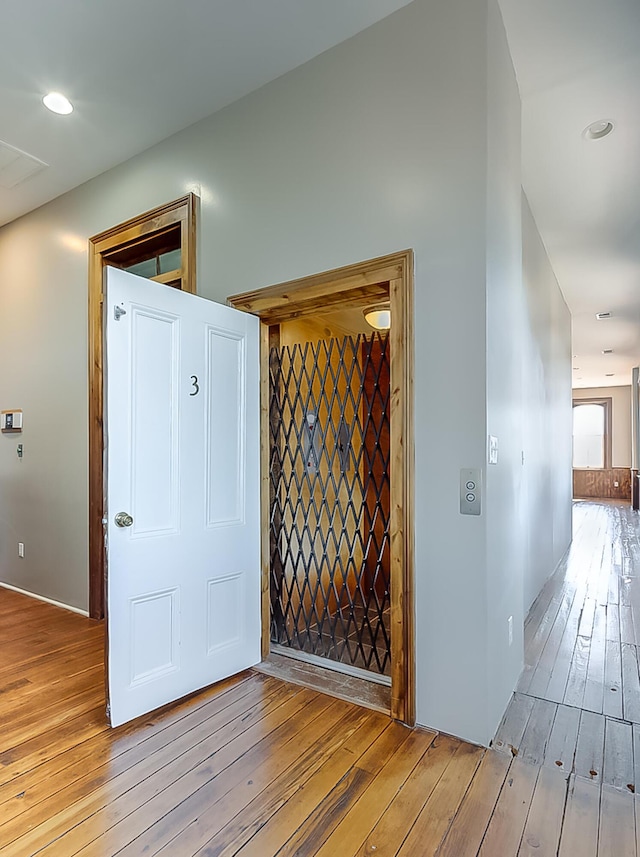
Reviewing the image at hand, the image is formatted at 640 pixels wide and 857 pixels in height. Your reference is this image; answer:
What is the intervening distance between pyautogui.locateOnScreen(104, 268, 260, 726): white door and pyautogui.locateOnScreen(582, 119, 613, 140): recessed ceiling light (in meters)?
2.44

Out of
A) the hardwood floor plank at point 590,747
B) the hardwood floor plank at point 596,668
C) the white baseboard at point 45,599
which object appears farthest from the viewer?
the white baseboard at point 45,599

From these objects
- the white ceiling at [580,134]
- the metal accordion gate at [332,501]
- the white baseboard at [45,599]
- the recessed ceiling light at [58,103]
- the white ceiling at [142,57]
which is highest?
the white ceiling at [142,57]

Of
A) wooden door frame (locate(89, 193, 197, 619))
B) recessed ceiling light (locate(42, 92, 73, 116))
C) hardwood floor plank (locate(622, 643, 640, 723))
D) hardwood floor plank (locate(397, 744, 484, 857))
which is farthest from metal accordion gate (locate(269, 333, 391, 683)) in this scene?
recessed ceiling light (locate(42, 92, 73, 116))

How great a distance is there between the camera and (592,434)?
14.1 m

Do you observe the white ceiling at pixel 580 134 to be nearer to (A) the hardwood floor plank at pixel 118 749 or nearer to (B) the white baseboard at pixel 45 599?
(A) the hardwood floor plank at pixel 118 749

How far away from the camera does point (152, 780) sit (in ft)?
6.12

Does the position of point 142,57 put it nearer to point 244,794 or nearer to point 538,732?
point 244,794

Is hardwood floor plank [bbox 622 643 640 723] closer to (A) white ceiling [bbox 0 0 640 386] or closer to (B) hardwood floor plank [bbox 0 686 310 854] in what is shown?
(B) hardwood floor plank [bbox 0 686 310 854]

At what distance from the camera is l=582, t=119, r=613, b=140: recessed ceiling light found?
312cm

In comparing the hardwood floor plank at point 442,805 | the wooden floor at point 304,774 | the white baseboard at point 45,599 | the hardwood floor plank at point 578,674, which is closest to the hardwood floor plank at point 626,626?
the hardwood floor plank at point 578,674

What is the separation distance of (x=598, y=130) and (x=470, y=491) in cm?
264

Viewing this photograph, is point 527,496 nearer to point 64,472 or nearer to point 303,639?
point 303,639

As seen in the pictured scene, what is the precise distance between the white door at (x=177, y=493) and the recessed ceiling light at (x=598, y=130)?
244cm

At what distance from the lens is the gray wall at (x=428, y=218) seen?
2.16 m
